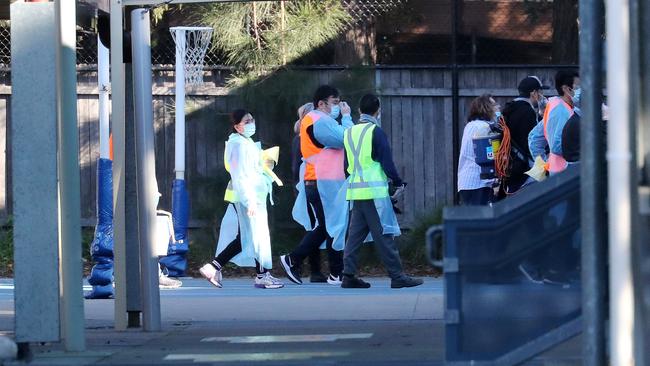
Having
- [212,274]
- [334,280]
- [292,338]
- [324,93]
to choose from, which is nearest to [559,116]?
[324,93]

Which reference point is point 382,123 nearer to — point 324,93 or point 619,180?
point 324,93

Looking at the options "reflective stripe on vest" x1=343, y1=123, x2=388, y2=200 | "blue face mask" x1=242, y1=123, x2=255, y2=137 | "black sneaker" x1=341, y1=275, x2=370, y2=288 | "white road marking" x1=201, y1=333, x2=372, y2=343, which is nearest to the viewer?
"white road marking" x1=201, y1=333, x2=372, y2=343

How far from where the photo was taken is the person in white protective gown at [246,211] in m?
12.2

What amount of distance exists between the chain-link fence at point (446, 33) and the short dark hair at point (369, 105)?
2.97 m

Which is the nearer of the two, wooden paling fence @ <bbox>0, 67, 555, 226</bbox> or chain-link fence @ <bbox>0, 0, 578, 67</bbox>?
wooden paling fence @ <bbox>0, 67, 555, 226</bbox>

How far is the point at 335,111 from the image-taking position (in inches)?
501

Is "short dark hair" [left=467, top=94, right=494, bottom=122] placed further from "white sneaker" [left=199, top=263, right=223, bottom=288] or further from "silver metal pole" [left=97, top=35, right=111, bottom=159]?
"silver metal pole" [left=97, top=35, right=111, bottom=159]

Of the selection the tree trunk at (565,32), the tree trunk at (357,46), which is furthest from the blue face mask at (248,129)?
the tree trunk at (565,32)

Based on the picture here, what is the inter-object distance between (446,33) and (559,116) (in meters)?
4.71

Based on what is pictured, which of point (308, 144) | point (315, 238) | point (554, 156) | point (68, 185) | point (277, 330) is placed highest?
point (308, 144)

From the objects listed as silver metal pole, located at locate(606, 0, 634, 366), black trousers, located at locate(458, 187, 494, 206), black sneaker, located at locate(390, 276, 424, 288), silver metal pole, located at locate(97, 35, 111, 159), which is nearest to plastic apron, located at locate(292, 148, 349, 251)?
black sneaker, located at locate(390, 276, 424, 288)

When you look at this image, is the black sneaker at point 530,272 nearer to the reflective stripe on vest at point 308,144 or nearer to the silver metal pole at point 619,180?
the silver metal pole at point 619,180

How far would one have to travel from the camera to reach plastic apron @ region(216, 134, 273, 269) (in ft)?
39.8

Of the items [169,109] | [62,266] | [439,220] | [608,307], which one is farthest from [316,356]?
[169,109]
